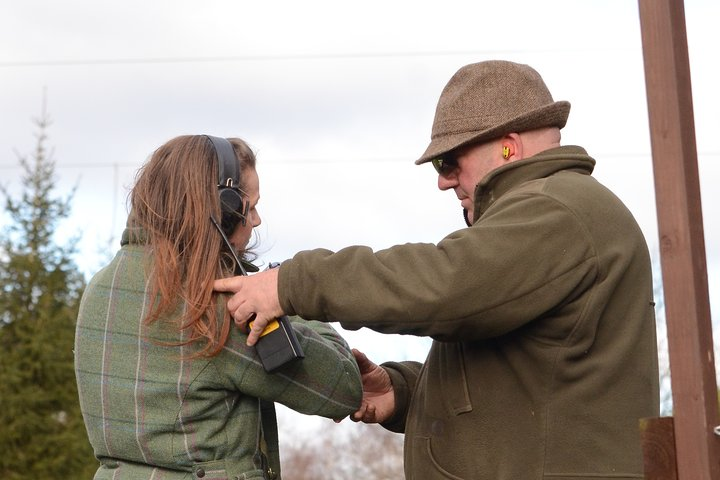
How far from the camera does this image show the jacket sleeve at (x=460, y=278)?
9.77 ft

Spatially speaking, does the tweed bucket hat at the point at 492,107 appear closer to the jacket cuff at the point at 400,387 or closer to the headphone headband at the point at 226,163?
the headphone headband at the point at 226,163

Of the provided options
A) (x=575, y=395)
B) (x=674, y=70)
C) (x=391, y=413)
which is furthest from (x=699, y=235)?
(x=391, y=413)

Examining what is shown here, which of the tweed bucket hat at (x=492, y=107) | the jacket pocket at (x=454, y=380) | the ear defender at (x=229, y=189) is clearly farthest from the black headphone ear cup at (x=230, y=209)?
the jacket pocket at (x=454, y=380)

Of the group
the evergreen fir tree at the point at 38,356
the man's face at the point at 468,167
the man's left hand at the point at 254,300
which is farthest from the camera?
the evergreen fir tree at the point at 38,356

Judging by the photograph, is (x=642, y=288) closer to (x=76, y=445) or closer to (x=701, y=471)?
(x=701, y=471)

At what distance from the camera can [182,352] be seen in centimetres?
315

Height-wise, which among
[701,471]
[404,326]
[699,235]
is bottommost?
[701,471]

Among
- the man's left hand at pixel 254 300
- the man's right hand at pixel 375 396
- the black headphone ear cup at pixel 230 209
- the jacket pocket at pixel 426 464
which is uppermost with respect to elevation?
the black headphone ear cup at pixel 230 209

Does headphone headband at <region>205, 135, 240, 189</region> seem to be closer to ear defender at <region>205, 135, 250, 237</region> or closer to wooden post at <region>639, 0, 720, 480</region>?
ear defender at <region>205, 135, 250, 237</region>

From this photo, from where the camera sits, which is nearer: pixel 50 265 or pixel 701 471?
pixel 701 471

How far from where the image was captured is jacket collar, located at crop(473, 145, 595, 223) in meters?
→ 3.35

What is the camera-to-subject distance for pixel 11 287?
11.8m

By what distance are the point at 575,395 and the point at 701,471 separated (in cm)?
59

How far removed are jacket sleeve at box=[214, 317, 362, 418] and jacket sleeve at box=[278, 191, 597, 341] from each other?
0.22 m
